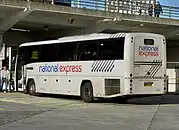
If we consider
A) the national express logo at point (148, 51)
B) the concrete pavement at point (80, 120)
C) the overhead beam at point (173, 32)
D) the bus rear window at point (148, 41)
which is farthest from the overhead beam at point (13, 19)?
the overhead beam at point (173, 32)

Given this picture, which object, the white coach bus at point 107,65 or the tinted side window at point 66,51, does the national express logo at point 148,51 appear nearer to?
the white coach bus at point 107,65

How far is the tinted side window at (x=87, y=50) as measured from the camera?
61.0 feet

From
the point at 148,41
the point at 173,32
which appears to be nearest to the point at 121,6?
the point at 173,32

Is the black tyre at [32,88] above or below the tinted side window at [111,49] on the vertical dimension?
below

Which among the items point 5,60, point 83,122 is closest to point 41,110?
point 83,122

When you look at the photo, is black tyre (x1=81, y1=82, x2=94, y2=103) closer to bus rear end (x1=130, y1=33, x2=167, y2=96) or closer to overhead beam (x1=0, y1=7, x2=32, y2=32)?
bus rear end (x1=130, y1=33, x2=167, y2=96)

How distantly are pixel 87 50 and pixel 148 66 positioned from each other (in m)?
3.05

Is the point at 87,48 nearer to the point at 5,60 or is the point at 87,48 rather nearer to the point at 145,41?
the point at 145,41

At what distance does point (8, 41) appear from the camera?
34.6 m

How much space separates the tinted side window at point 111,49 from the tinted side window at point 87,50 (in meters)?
0.40

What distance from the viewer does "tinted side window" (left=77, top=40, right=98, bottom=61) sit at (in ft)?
61.0

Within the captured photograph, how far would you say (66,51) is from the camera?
20.1 m

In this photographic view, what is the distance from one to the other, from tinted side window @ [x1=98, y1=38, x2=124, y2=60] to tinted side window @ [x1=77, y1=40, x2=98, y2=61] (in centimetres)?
40

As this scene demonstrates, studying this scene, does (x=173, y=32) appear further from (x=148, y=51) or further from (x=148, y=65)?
(x=148, y=65)
